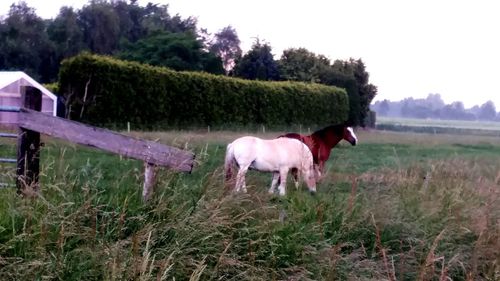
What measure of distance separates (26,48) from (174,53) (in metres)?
13.4

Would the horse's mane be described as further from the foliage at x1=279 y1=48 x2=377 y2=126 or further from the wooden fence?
the foliage at x1=279 y1=48 x2=377 y2=126

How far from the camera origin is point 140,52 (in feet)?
188

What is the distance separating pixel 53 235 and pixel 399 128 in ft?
226

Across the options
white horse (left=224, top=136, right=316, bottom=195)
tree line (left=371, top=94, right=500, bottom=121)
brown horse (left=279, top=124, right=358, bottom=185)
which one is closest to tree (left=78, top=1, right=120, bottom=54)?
brown horse (left=279, top=124, right=358, bottom=185)

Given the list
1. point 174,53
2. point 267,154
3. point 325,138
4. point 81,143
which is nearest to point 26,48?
point 174,53

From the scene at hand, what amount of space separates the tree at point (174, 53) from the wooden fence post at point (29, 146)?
50165 millimetres

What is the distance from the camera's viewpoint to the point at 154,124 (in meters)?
32.4

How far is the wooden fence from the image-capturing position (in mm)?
5641

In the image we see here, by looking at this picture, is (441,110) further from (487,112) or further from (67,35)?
(67,35)

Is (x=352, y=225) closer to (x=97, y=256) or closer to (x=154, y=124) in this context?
(x=97, y=256)

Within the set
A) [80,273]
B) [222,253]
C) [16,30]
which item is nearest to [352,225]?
[222,253]

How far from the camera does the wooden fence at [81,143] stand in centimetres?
564

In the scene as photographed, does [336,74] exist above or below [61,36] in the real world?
below

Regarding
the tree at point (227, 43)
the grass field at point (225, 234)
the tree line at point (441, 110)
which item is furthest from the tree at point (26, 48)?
the tree line at point (441, 110)
